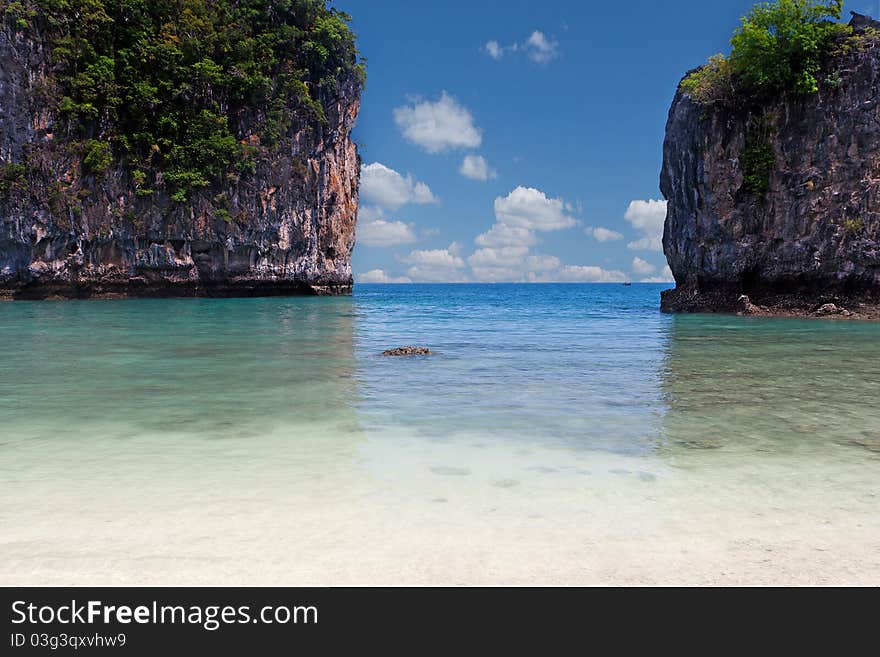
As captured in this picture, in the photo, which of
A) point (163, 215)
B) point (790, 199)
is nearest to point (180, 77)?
point (163, 215)

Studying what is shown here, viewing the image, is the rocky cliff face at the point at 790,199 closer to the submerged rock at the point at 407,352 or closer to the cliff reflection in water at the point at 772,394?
the cliff reflection in water at the point at 772,394

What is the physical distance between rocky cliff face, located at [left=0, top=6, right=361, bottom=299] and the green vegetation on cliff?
2.42ft

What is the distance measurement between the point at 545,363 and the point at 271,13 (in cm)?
3883

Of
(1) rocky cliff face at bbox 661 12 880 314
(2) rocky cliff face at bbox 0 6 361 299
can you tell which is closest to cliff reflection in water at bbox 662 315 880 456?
(1) rocky cliff face at bbox 661 12 880 314

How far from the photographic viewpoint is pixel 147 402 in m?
6.55

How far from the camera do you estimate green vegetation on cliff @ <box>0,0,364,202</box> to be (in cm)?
3266

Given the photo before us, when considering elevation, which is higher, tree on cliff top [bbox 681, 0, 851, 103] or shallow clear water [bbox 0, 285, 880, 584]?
tree on cliff top [bbox 681, 0, 851, 103]

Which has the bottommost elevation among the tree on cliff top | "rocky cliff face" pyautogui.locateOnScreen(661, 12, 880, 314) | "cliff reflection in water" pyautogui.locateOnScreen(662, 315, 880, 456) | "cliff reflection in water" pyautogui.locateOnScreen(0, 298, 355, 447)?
"cliff reflection in water" pyautogui.locateOnScreen(0, 298, 355, 447)

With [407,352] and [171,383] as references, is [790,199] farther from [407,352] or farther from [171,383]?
[171,383]

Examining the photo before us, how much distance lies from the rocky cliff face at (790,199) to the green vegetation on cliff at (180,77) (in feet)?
85.7

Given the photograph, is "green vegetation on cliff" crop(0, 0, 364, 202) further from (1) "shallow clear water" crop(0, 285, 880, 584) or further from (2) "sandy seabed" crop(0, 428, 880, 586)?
(2) "sandy seabed" crop(0, 428, 880, 586)

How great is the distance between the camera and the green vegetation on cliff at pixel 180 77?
32.7m

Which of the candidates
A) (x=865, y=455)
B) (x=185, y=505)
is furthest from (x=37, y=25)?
(x=865, y=455)
